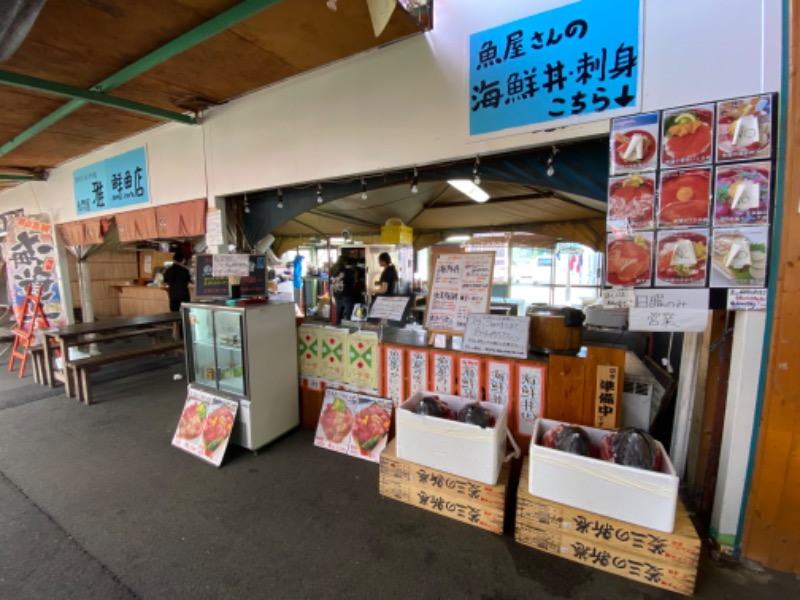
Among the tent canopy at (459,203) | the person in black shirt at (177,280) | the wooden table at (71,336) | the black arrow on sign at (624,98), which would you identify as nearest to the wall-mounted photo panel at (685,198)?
the tent canopy at (459,203)

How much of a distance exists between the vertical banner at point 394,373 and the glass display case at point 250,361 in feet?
3.17

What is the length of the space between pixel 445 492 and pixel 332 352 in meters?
1.50

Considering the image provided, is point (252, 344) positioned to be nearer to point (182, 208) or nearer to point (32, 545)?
point (32, 545)

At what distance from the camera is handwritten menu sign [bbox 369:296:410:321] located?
293cm

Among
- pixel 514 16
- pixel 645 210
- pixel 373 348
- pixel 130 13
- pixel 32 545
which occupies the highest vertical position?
pixel 130 13

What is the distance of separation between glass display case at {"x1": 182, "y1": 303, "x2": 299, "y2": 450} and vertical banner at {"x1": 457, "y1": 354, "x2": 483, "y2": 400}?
1.60m

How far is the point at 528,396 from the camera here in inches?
92.2

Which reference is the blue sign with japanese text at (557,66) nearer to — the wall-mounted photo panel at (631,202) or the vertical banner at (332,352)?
the wall-mounted photo panel at (631,202)

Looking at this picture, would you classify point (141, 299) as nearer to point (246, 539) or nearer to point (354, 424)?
point (354, 424)

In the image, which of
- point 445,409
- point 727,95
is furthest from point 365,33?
point 445,409

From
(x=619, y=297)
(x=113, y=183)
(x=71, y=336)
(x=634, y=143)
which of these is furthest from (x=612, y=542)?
(x=113, y=183)

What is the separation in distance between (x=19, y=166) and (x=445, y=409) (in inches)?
306

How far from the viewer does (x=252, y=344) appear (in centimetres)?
281

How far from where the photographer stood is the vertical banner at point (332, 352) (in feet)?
10.00
